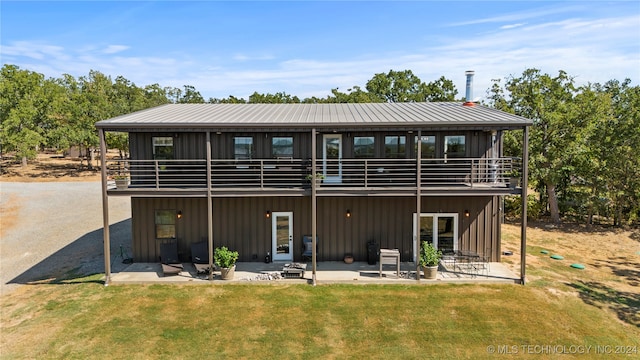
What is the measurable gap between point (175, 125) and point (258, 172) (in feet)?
11.6

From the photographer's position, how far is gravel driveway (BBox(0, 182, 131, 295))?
1381cm

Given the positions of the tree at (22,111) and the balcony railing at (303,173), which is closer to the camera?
the balcony railing at (303,173)

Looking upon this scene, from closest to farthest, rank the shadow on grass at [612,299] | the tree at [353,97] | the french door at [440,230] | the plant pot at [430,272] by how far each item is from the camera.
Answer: the shadow on grass at [612,299] < the plant pot at [430,272] < the french door at [440,230] < the tree at [353,97]

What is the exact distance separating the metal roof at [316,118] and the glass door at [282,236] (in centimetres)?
374

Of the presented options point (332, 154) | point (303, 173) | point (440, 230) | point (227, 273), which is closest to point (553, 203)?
point (440, 230)

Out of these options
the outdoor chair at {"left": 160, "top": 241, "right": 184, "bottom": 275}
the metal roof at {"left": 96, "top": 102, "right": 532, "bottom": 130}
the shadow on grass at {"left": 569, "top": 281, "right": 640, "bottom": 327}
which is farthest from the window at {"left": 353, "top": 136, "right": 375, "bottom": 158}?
the shadow on grass at {"left": 569, "top": 281, "right": 640, "bottom": 327}

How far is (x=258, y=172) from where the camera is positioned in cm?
1391

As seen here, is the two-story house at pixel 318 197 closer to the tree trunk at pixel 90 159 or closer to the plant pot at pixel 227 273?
the plant pot at pixel 227 273

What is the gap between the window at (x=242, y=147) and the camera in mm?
13617

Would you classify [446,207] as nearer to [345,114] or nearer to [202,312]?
[345,114]

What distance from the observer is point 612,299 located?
35.1 feet

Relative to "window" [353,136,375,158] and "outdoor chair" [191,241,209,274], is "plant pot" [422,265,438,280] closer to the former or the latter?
"window" [353,136,375,158]

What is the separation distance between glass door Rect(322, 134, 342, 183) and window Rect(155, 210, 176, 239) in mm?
6005

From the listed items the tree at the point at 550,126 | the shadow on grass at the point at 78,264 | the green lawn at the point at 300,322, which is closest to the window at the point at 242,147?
the green lawn at the point at 300,322
